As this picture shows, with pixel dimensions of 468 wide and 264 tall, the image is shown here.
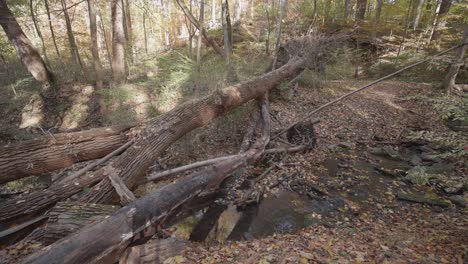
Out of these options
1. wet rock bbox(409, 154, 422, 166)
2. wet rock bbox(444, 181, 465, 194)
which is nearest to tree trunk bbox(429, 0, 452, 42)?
wet rock bbox(409, 154, 422, 166)

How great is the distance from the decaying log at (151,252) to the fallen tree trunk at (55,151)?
6.78ft

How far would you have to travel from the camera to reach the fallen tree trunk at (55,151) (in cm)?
316

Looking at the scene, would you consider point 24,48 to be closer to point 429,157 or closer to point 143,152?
point 143,152

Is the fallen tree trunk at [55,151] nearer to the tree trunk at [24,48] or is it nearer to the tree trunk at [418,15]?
the tree trunk at [24,48]

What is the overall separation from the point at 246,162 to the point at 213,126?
223 cm

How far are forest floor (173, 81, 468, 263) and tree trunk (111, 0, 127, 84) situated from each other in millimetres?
6239

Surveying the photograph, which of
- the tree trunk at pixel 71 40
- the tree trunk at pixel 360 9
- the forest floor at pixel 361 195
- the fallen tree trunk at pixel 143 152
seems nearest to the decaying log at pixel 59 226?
the fallen tree trunk at pixel 143 152

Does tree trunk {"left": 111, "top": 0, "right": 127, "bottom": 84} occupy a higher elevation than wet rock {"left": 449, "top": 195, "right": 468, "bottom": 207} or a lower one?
higher

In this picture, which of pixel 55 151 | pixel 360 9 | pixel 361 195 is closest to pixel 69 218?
pixel 55 151

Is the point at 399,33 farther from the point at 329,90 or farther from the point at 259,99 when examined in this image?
the point at 259,99

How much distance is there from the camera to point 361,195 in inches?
190

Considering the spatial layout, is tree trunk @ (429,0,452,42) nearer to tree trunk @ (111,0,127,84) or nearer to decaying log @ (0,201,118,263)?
tree trunk @ (111,0,127,84)

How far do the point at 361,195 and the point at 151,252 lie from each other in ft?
14.5

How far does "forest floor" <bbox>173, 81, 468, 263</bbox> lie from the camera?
10.2 ft
